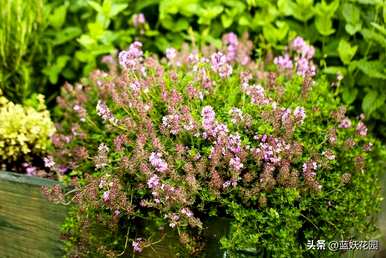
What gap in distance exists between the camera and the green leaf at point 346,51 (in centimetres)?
340

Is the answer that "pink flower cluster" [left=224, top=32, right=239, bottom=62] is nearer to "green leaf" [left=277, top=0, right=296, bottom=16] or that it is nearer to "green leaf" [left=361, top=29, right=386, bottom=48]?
"green leaf" [left=277, top=0, right=296, bottom=16]

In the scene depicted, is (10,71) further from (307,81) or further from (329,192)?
(329,192)

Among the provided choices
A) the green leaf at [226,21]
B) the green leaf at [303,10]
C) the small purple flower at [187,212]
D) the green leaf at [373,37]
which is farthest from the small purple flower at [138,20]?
the small purple flower at [187,212]

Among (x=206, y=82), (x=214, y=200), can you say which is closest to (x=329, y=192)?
(x=214, y=200)

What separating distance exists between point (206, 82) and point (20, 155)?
1.17m

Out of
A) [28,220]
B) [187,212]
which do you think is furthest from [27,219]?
[187,212]

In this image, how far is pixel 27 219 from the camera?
3.07 meters

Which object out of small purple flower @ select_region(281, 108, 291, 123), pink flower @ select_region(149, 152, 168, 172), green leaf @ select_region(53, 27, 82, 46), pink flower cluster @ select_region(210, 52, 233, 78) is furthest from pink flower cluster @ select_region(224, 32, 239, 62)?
pink flower @ select_region(149, 152, 168, 172)

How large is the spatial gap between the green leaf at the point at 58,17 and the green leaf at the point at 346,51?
1.71 metres

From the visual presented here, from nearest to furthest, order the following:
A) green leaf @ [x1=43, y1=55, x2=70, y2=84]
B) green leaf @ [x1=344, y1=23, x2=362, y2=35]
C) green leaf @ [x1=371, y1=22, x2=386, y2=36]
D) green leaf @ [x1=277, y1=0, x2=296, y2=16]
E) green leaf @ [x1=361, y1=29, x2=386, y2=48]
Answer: green leaf @ [x1=371, y1=22, x2=386, y2=36] < green leaf @ [x1=361, y1=29, x2=386, y2=48] < green leaf @ [x1=344, y1=23, x2=362, y2=35] < green leaf @ [x1=277, y1=0, x2=296, y2=16] < green leaf @ [x1=43, y1=55, x2=70, y2=84]

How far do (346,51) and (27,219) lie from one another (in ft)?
6.03

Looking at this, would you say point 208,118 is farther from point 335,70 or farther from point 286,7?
point 286,7

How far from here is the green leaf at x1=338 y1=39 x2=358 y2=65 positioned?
3.40 meters

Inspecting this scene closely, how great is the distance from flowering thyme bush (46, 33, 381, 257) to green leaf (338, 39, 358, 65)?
425mm
